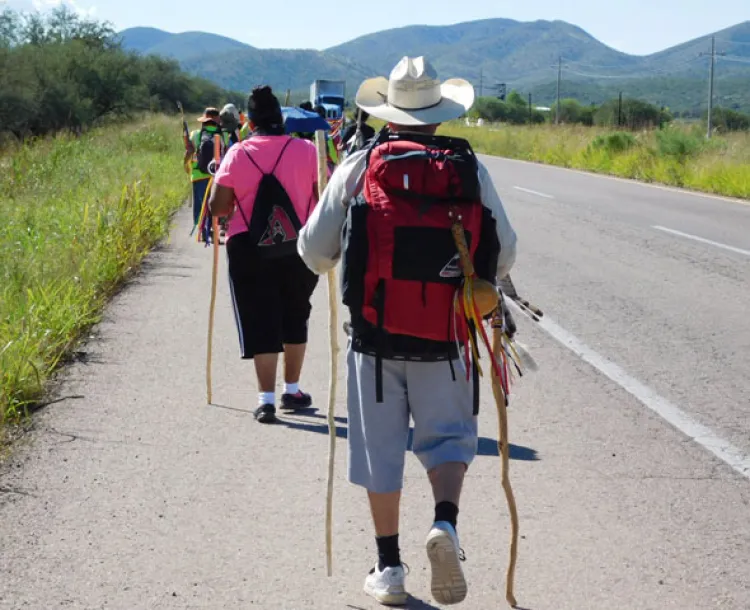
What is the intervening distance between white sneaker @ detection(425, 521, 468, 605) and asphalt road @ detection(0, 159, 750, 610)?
404 millimetres

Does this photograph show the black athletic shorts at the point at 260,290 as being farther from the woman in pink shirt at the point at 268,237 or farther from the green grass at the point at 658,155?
the green grass at the point at 658,155

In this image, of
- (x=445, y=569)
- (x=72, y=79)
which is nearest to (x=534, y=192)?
(x=445, y=569)

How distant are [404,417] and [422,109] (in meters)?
1.03

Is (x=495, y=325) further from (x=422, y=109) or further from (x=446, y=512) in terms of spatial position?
(x=422, y=109)

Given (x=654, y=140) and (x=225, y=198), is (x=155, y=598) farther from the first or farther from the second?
(x=654, y=140)

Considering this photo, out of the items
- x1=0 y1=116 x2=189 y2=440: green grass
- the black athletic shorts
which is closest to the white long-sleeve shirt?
the black athletic shorts

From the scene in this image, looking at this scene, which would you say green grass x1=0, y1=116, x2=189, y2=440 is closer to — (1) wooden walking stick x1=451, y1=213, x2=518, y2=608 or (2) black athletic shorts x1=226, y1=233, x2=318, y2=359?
(2) black athletic shorts x1=226, y1=233, x2=318, y2=359

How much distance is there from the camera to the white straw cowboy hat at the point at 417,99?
3988mm

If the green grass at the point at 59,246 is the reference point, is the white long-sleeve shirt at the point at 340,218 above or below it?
above

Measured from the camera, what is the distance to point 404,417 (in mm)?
4066

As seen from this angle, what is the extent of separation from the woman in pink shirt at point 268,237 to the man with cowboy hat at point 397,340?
226cm

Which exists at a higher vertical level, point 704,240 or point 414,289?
point 414,289

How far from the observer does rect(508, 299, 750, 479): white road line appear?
18.8 feet

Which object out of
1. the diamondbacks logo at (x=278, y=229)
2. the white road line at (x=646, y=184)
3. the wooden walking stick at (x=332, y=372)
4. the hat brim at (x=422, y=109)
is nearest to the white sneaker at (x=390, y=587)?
the wooden walking stick at (x=332, y=372)
